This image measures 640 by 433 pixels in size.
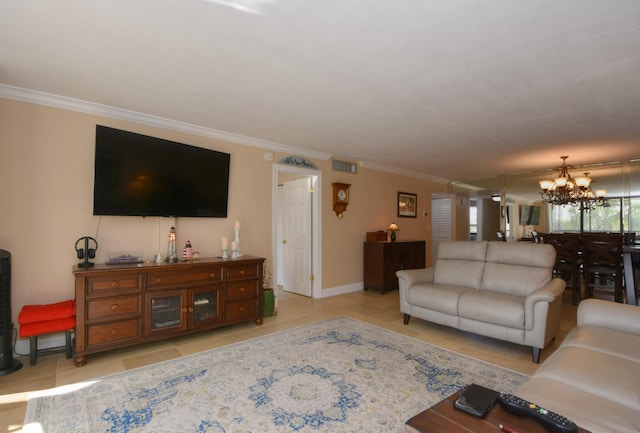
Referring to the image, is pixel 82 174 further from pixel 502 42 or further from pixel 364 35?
pixel 502 42

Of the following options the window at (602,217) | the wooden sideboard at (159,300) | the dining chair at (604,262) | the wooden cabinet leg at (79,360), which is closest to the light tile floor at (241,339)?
the wooden cabinet leg at (79,360)

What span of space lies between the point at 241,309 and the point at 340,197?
2.62 meters

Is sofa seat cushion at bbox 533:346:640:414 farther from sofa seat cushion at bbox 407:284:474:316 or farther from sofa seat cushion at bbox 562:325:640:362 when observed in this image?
sofa seat cushion at bbox 407:284:474:316

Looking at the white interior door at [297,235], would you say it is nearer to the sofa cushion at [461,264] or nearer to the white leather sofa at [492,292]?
the white leather sofa at [492,292]

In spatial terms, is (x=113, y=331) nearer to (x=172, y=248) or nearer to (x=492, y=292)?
(x=172, y=248)

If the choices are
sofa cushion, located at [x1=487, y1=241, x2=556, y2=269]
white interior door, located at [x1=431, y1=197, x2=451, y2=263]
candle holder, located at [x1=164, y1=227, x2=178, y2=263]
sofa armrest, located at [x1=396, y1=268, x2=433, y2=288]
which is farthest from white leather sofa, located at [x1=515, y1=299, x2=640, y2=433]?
white interior door, located at [x1=431, y1=197, x2=451, y2=263]

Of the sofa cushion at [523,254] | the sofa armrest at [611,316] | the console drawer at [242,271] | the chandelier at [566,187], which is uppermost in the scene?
the chandelier at [566,187]

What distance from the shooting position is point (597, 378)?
1.55 m

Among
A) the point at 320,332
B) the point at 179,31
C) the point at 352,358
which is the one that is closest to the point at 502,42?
the point at 179,31

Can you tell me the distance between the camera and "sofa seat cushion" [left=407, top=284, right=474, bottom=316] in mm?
3316

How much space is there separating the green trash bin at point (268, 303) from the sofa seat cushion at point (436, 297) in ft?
5.80

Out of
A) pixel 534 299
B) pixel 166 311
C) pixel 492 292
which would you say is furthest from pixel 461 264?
pixel 166 311

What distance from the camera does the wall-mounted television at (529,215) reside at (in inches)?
291

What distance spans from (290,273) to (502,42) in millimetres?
4615
